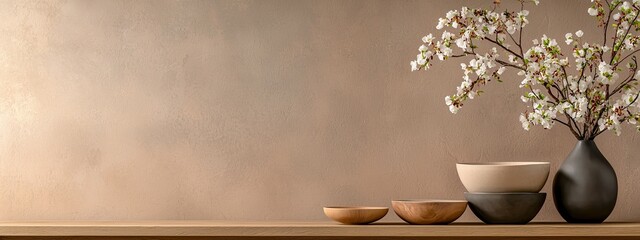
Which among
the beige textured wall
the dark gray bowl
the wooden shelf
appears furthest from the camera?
the beige textured wall

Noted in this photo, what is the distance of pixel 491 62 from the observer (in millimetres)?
2301

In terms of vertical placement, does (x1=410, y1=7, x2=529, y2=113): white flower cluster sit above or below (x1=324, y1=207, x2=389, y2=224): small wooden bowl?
above

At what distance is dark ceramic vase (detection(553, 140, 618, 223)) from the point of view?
217cm

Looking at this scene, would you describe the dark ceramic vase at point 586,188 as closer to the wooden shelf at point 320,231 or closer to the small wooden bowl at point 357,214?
the wooden shelf at point 320,231

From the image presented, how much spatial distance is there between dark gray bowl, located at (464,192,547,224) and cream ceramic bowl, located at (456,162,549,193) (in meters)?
0.04

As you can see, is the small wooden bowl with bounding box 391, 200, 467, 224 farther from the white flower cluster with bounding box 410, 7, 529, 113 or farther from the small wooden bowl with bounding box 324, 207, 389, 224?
the white flower cluster with bounding box 410, 7, 529, 113

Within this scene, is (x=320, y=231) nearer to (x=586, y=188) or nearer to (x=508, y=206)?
(x=508, y=206)

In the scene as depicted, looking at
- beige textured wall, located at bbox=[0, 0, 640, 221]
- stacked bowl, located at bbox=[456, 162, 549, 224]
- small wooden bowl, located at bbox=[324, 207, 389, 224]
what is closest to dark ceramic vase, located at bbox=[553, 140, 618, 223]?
stacked bowl, located at bbox=[456, 162, 549, 224]

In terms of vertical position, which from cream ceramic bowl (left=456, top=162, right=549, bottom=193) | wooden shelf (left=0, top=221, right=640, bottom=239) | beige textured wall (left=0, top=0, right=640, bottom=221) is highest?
beige textured wall (left=0, top=0, right=640, bottom=221)

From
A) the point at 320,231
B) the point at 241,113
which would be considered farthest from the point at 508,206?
the point at 241,113

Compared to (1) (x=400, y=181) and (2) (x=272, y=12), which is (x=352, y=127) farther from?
(2) (x=272, y=12)

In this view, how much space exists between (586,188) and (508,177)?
0.21 meters

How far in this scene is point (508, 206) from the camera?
2.15 m

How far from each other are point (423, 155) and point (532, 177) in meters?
0.41
